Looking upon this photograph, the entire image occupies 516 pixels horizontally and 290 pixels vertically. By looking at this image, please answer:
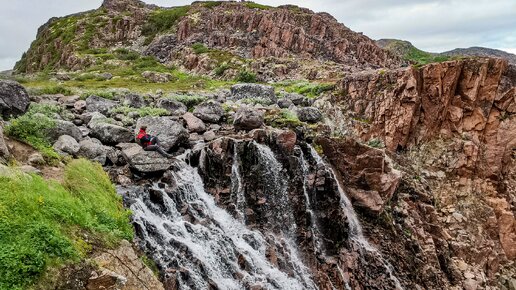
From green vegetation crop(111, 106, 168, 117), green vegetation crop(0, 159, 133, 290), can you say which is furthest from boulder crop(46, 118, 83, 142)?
green vegetation crop(111, 106, 168, 117)

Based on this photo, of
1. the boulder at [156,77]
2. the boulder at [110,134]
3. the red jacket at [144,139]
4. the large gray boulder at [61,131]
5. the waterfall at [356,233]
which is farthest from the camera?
the boulder at [156,77]

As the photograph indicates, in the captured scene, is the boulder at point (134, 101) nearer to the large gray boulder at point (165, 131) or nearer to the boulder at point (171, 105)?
the boulder at point (171, 105)

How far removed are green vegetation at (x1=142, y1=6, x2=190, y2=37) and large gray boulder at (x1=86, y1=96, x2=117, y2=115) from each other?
177 feet

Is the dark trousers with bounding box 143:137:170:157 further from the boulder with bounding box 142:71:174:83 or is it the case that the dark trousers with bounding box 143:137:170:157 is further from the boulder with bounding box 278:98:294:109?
the boulder with bounding box 142:71:174:83

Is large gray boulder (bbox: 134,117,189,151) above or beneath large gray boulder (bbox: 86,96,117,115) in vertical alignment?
beneath

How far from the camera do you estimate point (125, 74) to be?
157 ft

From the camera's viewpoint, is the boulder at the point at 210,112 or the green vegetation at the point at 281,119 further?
the green vegetation at the point at 281,119

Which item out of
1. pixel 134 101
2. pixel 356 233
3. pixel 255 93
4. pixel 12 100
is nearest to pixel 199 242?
pixel 356 233

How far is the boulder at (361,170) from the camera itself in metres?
21.0

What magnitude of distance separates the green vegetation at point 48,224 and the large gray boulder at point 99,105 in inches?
401

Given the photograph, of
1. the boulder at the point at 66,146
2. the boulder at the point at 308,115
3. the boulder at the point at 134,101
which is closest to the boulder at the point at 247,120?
the boulder at the point at 308,115

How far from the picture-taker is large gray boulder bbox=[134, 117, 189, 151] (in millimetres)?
17578

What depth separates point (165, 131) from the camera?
17.9m

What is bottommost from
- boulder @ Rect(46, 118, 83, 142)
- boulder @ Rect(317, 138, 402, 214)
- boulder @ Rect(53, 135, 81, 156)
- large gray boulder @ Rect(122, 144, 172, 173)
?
boulder @ Rect(317, 138, 402, 214)
